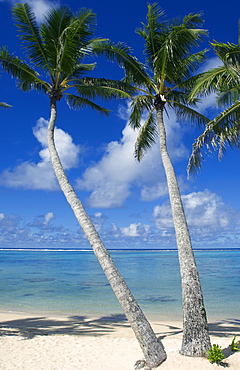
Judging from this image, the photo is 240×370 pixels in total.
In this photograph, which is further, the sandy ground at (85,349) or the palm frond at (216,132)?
the palm frond at (216,132)

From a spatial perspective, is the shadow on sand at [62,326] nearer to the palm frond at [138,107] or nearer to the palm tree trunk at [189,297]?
the palm tree trunk at [189,297]

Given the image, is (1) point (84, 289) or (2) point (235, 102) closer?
(2) point (235, 102)

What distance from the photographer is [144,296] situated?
66.9ft

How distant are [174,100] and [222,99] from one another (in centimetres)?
169

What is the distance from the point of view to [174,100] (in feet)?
37.6

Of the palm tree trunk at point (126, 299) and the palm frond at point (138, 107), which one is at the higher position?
the palm frond at point (138, 107)

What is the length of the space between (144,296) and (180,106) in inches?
526

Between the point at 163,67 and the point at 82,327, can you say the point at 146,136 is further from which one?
the point at 82,327

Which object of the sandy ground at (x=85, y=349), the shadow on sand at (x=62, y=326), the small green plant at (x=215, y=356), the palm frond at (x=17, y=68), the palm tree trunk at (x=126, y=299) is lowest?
the shadow on sand at (x=62, y=326)

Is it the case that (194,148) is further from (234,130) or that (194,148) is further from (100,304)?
(100,304)

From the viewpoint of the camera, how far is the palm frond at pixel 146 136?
11422 mm

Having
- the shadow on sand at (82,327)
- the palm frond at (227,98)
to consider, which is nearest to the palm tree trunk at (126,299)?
the shadow on sand at (82,327)

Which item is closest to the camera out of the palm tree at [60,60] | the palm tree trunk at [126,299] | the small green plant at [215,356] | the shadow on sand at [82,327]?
the small green plant at [215,356]

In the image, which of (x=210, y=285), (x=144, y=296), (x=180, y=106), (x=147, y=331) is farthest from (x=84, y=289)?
(x=147, y=331)
